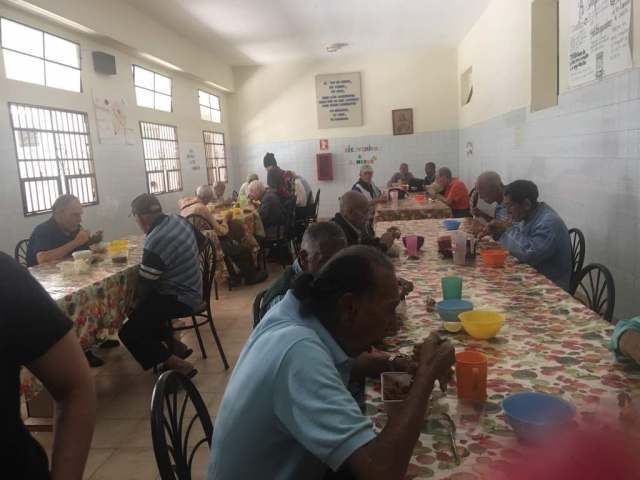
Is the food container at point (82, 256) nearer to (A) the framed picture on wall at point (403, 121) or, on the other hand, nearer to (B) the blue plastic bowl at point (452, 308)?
(B) the blue plastic bowl at point (452, 308)

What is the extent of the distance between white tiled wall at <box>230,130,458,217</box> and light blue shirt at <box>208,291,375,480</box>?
351 inches

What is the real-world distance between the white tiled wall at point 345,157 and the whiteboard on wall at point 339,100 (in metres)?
0.36

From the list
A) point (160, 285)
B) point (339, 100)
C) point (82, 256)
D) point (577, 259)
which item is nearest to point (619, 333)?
point (577, 259)

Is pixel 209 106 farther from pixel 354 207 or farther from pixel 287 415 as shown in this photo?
pixel 287 415

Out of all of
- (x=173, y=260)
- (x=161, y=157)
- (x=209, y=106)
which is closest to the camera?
(x=173, y=260)

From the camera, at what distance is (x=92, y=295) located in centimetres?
263

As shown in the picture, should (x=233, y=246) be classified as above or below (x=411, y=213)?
below

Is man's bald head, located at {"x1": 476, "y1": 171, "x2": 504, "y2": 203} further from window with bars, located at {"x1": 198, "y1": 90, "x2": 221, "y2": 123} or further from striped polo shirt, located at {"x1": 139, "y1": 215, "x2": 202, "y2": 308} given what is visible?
window with bars, located at {"x1": 198, "y1": 90, "x2": 221, "y2": 123}

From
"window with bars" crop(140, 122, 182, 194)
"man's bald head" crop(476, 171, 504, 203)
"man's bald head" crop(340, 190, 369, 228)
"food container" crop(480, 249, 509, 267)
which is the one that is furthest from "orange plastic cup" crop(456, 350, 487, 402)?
"window with bars" crop(140, 122, 182, 194)

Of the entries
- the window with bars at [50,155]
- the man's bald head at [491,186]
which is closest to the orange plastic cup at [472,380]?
the man's bald head at [491,186]

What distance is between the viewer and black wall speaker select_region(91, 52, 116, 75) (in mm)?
5406

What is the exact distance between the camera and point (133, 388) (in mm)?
3127

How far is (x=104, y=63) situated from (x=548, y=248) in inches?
198

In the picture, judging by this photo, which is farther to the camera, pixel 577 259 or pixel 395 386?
pixel 577 259
